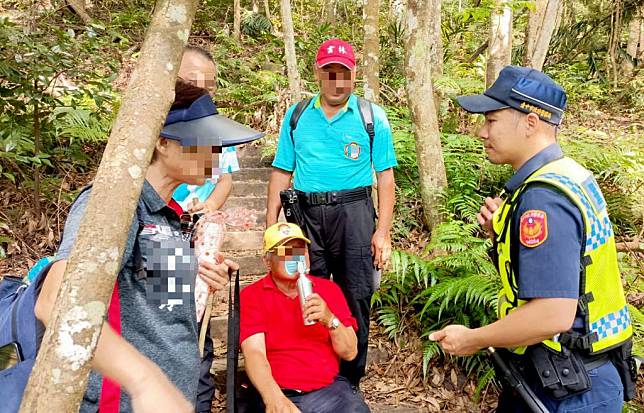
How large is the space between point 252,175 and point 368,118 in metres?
3.92

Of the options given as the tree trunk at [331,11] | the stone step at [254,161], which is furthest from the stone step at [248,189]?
the tree trunk at [331,11]

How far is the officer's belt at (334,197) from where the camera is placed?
331 centimetres

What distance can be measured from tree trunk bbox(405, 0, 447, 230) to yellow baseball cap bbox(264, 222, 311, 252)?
8.85ft

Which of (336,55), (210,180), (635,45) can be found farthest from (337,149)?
(635,45)

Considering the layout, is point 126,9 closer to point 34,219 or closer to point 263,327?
point 34,219

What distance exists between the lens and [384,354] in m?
4.32

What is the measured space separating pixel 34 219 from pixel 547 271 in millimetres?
4744

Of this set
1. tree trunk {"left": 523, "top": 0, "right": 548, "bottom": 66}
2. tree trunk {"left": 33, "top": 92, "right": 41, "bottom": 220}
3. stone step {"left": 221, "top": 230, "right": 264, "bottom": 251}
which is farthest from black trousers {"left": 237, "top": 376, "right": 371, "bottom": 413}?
tree trunk {"left": 523, "top": 0, "right": 548, "bottom": 66}

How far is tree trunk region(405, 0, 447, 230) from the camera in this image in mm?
4898

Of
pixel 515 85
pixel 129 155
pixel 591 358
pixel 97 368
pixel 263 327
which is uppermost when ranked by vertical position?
pixel 515 85

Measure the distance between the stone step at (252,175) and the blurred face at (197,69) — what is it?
3.80 metres

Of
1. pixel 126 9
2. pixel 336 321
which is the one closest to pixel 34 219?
pixel 336 321

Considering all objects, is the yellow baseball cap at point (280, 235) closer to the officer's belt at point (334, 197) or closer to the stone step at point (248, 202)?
the officer's belt at point (334, 197)

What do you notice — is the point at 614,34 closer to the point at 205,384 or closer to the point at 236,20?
the point at 236,20
